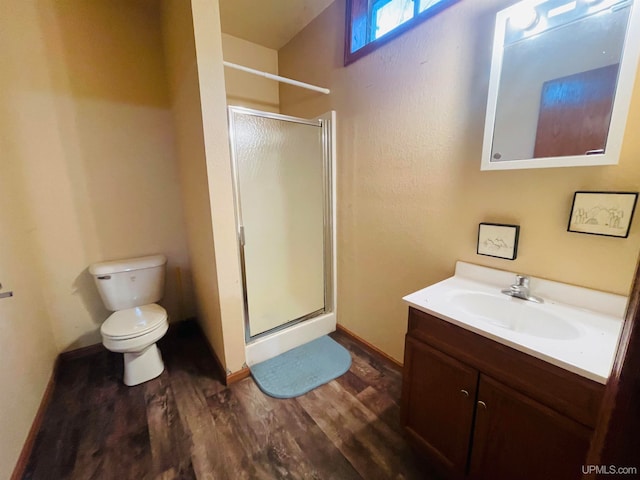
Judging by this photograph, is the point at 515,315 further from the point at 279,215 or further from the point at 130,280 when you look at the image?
the point at 130,280

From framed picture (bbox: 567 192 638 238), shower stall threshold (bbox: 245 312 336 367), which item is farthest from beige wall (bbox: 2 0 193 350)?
framed picture (bbox: 567 192 638 238)

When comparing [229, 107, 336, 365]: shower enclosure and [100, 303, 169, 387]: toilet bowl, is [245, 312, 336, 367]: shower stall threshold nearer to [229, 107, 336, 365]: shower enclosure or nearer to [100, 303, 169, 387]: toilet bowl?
[229, 107, 336, 365]: shower enclosure

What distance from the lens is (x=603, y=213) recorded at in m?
0.96

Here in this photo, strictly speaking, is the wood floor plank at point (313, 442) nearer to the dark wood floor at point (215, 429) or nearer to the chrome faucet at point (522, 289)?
the dark wood floor at point (215, 429)

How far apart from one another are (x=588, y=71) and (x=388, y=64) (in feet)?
3.15

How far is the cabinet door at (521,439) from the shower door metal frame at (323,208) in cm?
142

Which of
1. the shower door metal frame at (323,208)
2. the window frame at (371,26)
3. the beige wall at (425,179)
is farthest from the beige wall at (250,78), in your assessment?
the window frame at (371,26)

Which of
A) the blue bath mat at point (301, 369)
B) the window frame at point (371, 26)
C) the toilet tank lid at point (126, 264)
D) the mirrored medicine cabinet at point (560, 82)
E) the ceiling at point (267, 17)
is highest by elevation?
the ceiling at point (267, 17)

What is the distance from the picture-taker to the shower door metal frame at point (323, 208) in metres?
1.67

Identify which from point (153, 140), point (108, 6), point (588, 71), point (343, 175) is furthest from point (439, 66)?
point (108, 6)

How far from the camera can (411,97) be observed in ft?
4.93

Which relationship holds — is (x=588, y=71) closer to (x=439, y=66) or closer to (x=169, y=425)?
(x=439, y=66)

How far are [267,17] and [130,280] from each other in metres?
2.22

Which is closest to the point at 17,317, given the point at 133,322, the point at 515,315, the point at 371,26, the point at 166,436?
the point at 133,322
